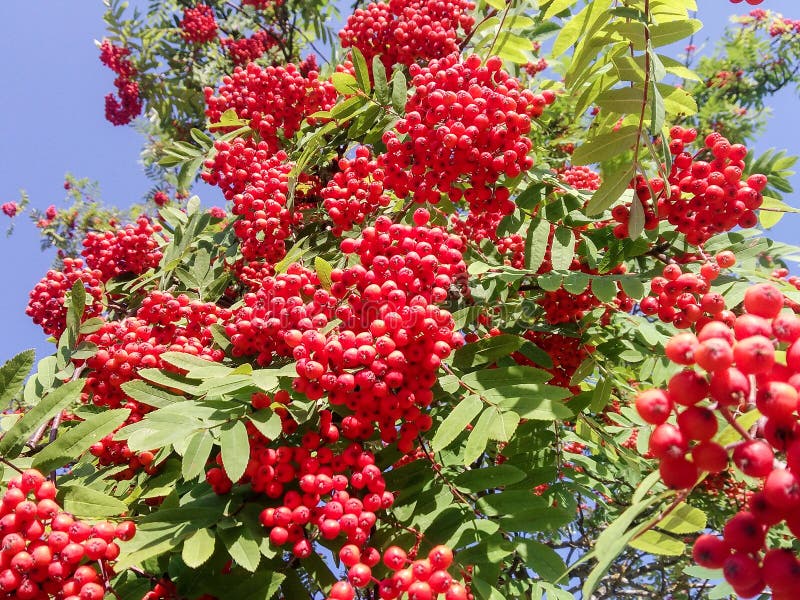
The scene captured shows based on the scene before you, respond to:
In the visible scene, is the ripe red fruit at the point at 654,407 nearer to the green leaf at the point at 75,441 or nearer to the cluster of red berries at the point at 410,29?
the green leaf at the point at 75,441

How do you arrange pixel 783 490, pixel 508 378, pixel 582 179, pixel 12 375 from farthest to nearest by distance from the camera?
pixel 582 179 < pixel 508 378 < pixel 12 375 < pixel 783 490

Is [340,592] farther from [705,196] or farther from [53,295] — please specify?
[53,295]

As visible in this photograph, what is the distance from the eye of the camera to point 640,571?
6414 mm

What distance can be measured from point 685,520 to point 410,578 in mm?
936

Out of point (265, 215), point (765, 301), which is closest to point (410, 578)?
point (765, 301)

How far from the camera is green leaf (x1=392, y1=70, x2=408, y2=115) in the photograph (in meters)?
3.50

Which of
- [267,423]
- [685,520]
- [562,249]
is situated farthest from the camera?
[562,249]

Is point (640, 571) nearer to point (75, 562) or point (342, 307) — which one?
point (342, 307)

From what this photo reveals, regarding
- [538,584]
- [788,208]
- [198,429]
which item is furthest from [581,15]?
[538,584]

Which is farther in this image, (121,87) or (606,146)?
(121,87)

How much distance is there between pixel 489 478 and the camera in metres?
2.26

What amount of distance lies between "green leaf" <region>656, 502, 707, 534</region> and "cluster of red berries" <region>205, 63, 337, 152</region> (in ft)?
13.8

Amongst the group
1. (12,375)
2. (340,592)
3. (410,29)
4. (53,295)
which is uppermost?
(410,29)

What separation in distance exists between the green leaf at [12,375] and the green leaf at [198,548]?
1057mm
